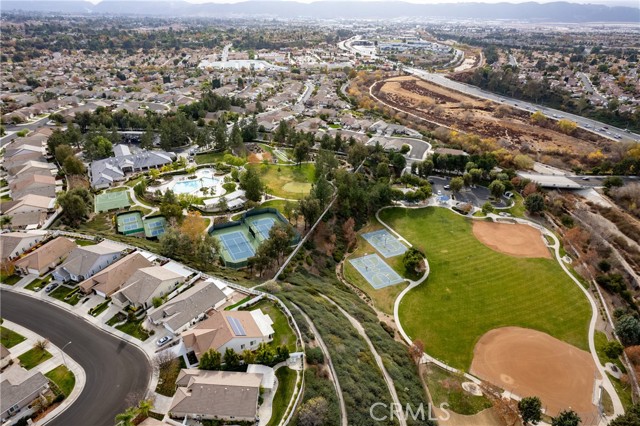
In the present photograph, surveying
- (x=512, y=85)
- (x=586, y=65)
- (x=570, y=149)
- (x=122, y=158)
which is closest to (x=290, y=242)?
(x=122, y=158)

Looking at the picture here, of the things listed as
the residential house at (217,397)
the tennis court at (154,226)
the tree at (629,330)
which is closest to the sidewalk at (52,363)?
the residential house at (217,397)

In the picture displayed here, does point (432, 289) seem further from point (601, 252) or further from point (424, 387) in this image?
point (601, 252)

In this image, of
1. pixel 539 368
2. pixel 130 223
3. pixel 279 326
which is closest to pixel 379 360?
pixel 279 326

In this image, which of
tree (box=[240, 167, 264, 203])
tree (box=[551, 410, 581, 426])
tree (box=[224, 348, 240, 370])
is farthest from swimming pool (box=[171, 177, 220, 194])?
tree (box=[551, 410, 581, 426])

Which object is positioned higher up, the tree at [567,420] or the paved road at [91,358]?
the paved road at [91,358]

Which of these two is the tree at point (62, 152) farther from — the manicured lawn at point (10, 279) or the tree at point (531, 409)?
the tree at point (531, 409)
